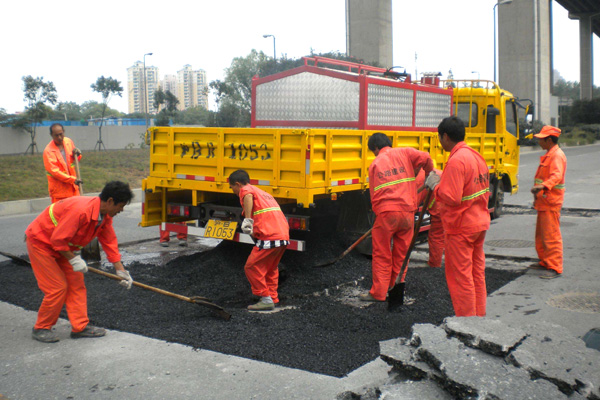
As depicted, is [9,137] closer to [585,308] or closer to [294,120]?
[294,120]

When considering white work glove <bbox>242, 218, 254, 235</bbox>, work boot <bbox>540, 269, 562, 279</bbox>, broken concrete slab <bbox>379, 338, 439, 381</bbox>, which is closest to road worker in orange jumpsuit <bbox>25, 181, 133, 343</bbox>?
white work glove <bbox>242, 218, 254, 235</bbox>

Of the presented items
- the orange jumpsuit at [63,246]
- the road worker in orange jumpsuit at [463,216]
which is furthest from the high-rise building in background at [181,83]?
the road worker in orange jumpsuit at [463,216]

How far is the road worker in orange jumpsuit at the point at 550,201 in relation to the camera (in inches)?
277

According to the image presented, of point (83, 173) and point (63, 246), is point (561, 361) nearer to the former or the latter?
point (63, 246)

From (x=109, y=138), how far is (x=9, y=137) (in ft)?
25.2

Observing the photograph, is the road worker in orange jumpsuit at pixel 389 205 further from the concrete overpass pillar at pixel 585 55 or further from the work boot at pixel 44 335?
the concrete overpass pillar at pixel 585 55

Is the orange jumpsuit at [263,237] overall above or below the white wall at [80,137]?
below

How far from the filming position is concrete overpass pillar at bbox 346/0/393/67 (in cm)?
4322

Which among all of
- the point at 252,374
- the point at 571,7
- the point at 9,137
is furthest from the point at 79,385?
the point at 571,7

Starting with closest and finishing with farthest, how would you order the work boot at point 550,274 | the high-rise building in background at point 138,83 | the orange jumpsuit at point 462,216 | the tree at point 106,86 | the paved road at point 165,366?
1. the paved road at point 165,366
2. the orange jumpsuit at point 462,216
3. the work boot at point 550,274
4. the tree at point 106,86
5. the high-rise building in background at point 138,83

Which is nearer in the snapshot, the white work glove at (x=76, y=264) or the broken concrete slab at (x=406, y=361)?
the broken concrete slab at (x=406, y=361)

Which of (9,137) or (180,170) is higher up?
(9,137)

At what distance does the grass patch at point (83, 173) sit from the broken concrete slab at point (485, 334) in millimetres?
12350

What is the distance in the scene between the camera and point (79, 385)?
3.98 m
